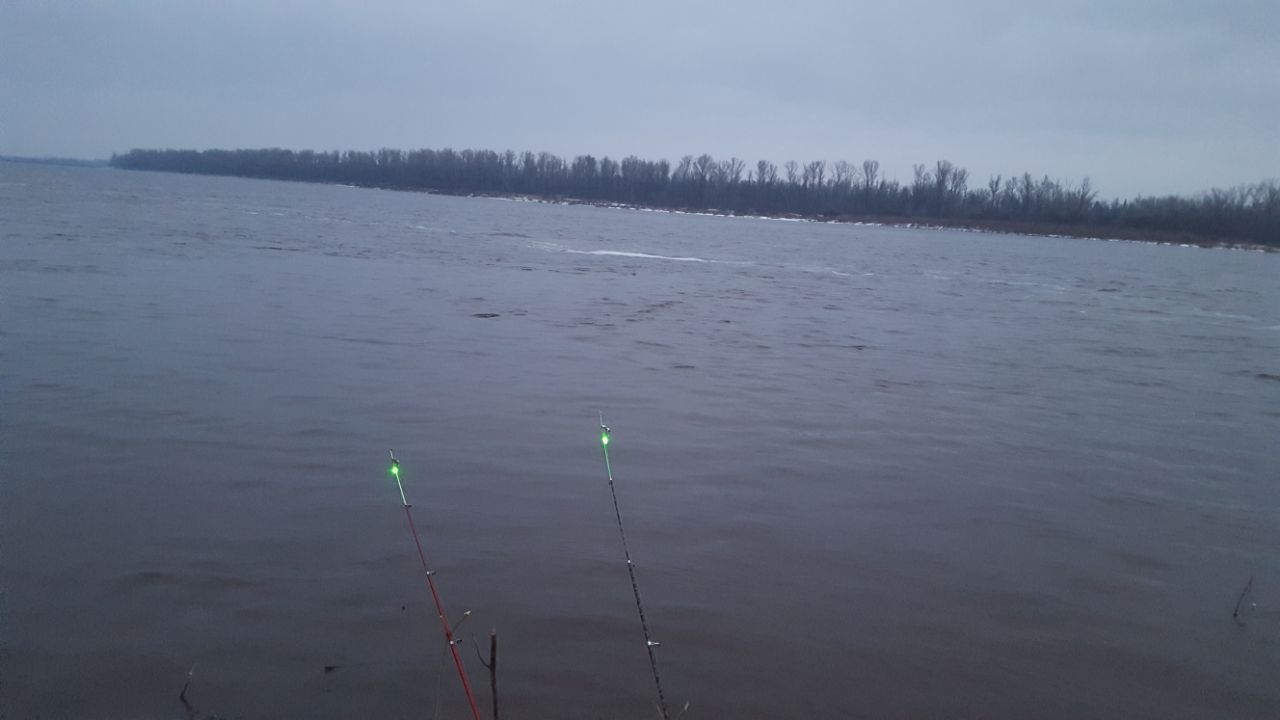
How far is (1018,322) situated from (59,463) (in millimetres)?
20710

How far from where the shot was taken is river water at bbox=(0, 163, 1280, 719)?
16.4ft

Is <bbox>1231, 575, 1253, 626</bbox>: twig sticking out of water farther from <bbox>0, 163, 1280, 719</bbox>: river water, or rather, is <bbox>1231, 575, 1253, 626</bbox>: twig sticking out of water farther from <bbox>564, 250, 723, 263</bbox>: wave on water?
<bbox>564, 250, 723, 263</bbox>: wave on water

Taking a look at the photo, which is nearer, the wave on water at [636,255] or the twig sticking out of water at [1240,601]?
the twig sticking out of water at [1240,601]

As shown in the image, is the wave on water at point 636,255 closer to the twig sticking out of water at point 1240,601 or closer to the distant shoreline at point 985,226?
the twig sticking out of water at point 1240,601

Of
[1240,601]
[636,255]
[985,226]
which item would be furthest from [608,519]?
[985,226]

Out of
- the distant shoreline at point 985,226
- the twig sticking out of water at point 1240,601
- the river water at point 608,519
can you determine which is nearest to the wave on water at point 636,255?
the river water at point 608,519

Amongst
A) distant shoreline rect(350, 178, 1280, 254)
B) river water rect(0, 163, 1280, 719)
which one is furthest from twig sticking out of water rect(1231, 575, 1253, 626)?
distant shoreline rect(350, 178, 1280, 254)

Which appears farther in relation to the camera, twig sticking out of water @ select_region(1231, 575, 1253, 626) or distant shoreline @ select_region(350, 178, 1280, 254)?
distant shoreline @ select_region(350, 178, 1280, 254)

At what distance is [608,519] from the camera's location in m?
7.15

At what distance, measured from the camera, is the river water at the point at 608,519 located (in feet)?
16.4

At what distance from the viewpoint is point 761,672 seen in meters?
5.11

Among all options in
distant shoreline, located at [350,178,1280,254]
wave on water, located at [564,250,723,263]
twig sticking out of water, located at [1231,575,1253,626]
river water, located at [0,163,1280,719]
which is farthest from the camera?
distant shoreline, located at [350,178,1280,254]

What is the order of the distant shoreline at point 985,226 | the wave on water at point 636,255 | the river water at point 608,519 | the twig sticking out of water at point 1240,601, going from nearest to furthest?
the river water at point 608,519
the twig sticking out of water at point 1240,601
the wave on water at point 636,255
the distant shoreline at point 985,226

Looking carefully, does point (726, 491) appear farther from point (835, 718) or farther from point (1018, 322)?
point (1018, 322)
